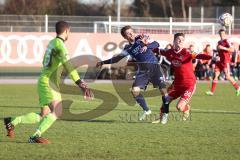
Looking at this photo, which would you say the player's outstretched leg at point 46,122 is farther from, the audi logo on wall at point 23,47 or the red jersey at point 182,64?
the audi logo on wall at point 23,47

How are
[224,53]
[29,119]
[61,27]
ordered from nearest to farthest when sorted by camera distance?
[61,27], [29,119], [224,53]

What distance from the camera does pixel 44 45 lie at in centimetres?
3572

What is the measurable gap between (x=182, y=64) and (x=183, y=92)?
606mm

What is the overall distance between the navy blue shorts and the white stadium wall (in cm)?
2025

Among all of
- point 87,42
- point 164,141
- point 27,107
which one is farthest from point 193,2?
point 164,141

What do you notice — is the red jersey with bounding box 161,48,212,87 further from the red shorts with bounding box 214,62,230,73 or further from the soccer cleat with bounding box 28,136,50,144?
the red shorts with bounding box 214,62,230,73

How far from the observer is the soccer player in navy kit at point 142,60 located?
1405cm

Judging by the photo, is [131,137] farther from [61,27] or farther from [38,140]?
[61,27]

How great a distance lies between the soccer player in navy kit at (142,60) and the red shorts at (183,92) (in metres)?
0.18

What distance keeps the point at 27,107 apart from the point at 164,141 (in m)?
7.04

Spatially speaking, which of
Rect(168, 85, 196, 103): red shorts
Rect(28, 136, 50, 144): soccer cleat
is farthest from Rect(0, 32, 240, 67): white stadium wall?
Rect(28, 136, 50, 144): soccer cleat

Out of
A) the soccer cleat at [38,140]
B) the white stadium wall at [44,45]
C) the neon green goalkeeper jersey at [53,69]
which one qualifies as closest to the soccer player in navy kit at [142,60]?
the neon green goalkeeper jersey at [53,69]

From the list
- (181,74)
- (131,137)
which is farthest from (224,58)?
(131,137)

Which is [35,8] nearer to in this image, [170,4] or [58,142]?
[170,4]
